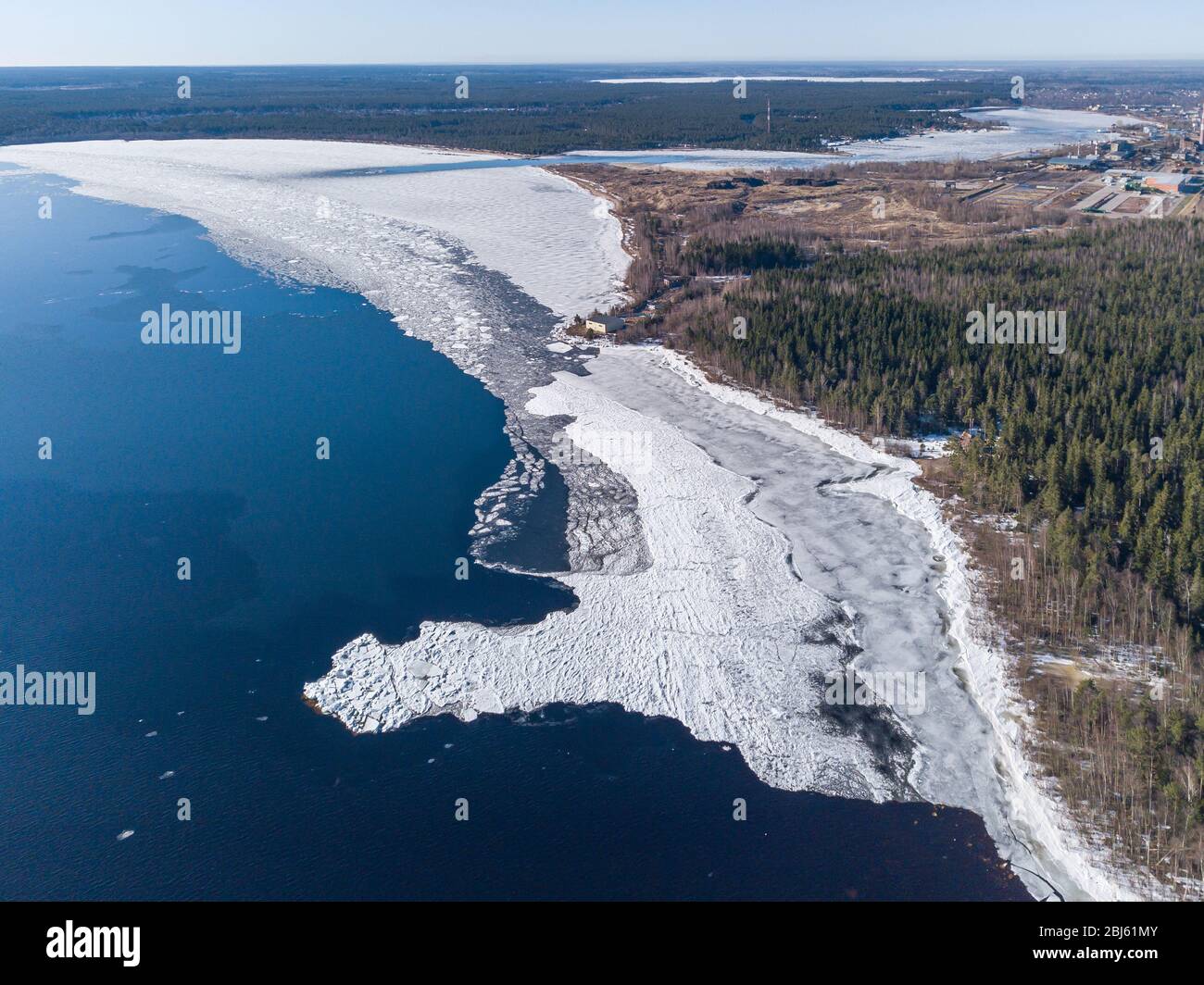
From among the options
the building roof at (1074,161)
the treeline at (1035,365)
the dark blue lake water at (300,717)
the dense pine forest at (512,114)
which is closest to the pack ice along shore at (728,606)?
the dark blue lake water at (300,717)

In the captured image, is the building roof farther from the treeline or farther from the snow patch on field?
the snow patch on field

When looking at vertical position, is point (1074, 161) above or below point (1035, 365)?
above

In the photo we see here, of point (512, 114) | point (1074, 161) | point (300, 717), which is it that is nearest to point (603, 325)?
point (300, 717)

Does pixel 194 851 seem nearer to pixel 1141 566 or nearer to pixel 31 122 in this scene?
pixel 1141 566

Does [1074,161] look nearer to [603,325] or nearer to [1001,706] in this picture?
[603,325]

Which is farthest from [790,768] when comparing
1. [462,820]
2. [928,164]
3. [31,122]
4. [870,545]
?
[31,122]

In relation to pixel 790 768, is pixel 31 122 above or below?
above

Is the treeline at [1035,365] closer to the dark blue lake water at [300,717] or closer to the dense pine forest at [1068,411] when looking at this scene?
the dense pine forest at [1068,411]
